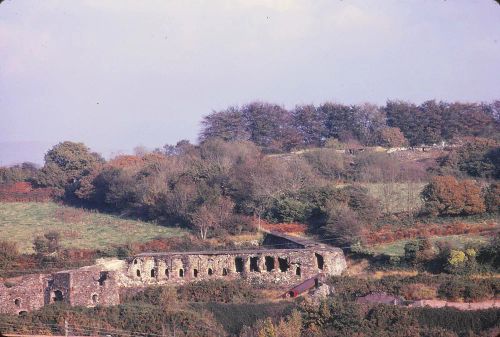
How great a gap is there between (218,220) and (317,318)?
46.8 feet

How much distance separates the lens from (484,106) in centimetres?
6150

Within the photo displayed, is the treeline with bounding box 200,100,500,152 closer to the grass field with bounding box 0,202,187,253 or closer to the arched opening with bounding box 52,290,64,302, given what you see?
the grass field with bounding box 0,202,187,253

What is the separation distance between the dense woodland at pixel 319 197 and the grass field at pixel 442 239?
0.57 meters

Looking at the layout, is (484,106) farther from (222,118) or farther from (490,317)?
(490,317)

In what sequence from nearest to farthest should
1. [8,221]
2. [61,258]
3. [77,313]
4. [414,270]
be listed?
1. [77,313]
2. [414,270]
3. [61,258]
4. [8,221]

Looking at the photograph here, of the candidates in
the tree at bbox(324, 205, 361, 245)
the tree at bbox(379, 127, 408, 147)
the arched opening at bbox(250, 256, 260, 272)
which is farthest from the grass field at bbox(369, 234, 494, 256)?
the tree at bbox(379, 127, 408, 147)

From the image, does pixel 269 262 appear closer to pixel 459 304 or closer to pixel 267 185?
pixel 459 304

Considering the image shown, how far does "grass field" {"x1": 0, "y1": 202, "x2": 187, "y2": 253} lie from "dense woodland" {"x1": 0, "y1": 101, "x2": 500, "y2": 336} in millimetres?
1143

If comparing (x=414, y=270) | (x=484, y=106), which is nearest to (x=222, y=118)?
(x=484, y=106)

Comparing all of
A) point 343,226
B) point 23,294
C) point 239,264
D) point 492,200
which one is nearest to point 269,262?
point 239,264

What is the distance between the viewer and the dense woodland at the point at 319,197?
23.7 m

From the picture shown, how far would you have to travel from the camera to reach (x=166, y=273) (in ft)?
101

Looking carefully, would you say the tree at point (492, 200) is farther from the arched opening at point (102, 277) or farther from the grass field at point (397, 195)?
the arched opening at point (102, 277)

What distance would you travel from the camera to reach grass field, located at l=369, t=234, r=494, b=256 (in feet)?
99.5
